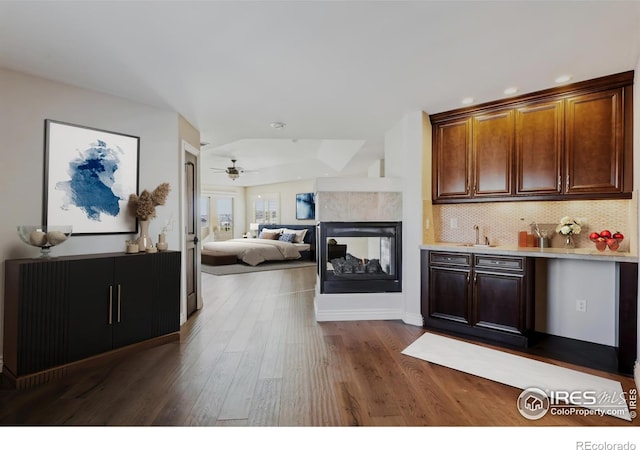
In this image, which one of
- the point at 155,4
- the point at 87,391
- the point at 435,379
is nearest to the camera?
the point at 155,4

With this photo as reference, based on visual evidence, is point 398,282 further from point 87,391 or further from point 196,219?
point 87,391

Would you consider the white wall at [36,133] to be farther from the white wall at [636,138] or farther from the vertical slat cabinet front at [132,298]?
the white wall at [636,138]

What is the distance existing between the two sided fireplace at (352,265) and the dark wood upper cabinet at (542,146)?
754 millimetres

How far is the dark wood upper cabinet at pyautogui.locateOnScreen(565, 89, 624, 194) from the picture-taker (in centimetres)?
269

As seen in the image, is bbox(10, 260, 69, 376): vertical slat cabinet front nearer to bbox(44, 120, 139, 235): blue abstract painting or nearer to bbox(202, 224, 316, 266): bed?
bbox(44, 120, 139, 235): blue abstract painting

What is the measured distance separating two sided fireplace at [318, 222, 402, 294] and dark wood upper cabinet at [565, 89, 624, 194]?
5.74 ft

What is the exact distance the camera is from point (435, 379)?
91.5 inches

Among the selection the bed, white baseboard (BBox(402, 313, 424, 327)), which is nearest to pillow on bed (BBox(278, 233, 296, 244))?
the bed

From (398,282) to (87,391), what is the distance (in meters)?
3.07

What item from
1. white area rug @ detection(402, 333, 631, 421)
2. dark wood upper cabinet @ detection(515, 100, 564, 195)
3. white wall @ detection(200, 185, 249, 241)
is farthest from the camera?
white wall @ detection(200, 185, 249, 241)

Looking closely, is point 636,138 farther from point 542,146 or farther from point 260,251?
point 260,251

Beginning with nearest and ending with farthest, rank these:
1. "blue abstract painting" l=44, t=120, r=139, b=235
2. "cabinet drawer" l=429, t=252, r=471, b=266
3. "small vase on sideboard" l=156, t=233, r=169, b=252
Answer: "blue abstract painting" l=44, t=120, r=139, b=235 < "small vase on sideboard" l=156, t=233, r=169, b=252 < "cabinet drawer" l=429, t=252, r=471, b=266

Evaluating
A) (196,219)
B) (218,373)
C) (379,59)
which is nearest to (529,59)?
(379,59)

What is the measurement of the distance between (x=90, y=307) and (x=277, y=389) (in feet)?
5.43
